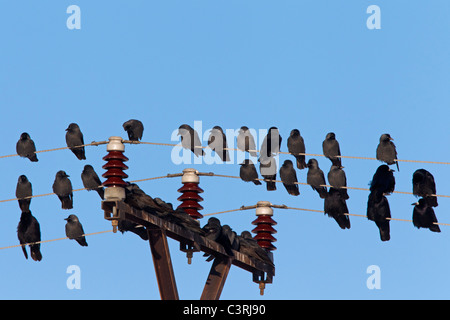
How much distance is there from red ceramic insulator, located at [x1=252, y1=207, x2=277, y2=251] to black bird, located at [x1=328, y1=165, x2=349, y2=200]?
43.0 inches

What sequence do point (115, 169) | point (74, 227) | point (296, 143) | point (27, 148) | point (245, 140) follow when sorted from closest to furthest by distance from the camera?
point (115, 169) → point (74, 227) → point (27, 148) → point (245, 140) → point (296, 143)

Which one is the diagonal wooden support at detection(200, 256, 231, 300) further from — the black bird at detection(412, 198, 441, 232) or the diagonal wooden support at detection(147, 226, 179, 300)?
the black bird at detection(412, 198, 441, 232)

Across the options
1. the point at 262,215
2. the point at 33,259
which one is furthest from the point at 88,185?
the point at 262,215

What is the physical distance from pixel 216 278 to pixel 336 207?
2635 millimetres

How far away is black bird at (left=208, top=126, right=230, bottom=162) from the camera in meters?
20.3

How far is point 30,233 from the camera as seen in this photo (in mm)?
19812

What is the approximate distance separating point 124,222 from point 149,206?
519 mm

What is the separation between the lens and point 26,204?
66.4 feet

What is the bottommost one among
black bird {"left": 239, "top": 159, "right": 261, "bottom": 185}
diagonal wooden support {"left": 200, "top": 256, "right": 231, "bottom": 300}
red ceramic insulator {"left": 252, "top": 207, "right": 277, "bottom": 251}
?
diagonal wooden support {"left": 200, "top": 256, "right": 231, "bottom": 300}

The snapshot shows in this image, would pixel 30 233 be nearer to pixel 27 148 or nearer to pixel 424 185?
pixel 27 148

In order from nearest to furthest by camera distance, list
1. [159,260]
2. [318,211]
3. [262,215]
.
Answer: [159,260]
[318,211]
[262,215]

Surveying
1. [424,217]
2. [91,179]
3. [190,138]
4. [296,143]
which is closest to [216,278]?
[91,179]

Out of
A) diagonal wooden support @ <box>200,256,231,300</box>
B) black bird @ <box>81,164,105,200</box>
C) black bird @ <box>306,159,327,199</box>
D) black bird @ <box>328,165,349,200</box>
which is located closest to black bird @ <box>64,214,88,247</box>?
black bird @ <box>81,164,105,200</box>

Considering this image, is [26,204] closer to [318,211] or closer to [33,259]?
[33,259]
